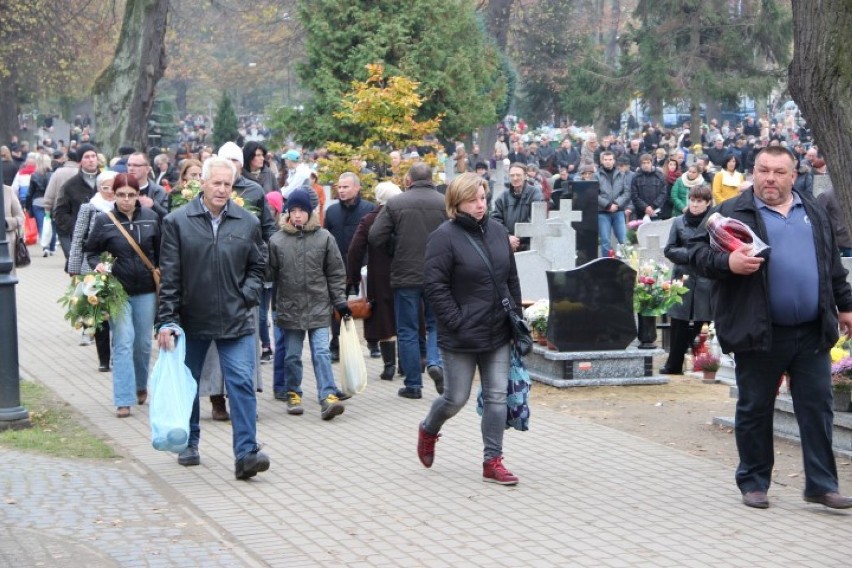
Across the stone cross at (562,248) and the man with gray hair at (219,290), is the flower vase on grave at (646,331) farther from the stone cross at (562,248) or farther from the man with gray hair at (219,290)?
the man with gray hair at (219,290)

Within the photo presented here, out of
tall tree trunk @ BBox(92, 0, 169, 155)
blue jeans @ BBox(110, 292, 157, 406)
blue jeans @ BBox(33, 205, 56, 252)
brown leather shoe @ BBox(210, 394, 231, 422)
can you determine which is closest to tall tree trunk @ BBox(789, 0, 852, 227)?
brown leather shoe @ BBox(210, 394, 231, 422)

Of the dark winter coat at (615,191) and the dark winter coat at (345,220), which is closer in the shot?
the dark winter coat at (345,220)

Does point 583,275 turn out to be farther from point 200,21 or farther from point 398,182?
point 200,21

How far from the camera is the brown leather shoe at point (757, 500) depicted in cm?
791

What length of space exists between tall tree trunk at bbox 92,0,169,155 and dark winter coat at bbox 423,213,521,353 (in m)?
20.4

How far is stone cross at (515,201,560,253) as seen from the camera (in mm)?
15836

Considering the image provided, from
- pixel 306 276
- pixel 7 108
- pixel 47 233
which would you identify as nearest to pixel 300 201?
pixel 306 276

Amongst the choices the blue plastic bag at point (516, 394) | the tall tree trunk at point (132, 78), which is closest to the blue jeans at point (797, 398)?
the blue plastic bag at point (516, 394)

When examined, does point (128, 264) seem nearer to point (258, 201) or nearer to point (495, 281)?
point (258, 201)

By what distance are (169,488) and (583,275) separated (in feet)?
16.2

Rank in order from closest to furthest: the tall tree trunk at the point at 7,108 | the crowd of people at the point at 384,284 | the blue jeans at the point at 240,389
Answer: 1. the crowd of people at the point at 384,284
2. the blue jeans at the point at 240,389
3. the tall tree trunk at the point at 7,108

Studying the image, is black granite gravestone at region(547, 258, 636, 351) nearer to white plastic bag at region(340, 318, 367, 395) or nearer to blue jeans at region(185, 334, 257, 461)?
white plastic bag at region(340, 318, 367, 395)

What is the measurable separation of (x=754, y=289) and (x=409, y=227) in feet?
15.8

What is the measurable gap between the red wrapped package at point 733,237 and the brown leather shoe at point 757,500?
1.30 m
